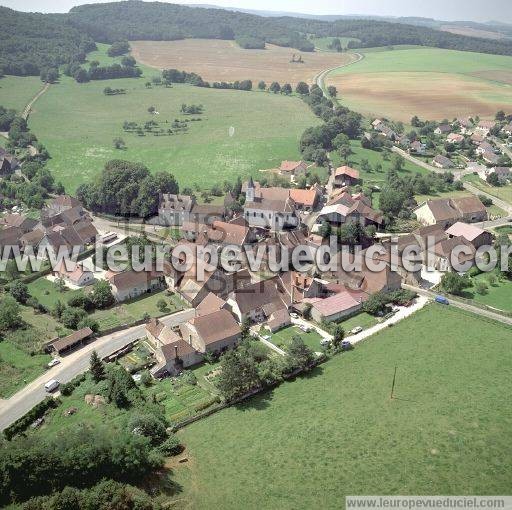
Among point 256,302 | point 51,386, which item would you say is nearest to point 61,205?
point 256,302

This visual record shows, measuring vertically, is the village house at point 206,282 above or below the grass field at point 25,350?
above

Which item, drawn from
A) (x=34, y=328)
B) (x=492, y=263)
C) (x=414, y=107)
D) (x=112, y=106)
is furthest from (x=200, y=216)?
(x=414, y=107)

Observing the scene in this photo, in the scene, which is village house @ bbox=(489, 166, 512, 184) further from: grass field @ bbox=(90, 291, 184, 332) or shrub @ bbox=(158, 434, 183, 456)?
shrub @ bbox=(158, 434, 183, 456)

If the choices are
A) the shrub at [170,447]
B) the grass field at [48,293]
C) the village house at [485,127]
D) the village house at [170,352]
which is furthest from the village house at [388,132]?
the shrub at [170,447]

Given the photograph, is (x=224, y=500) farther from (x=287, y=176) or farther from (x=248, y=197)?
(x=287, y=176)

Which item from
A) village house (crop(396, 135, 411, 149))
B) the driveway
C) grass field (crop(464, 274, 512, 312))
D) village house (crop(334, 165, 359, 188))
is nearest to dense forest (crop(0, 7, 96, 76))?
village house (crop(396, 135, 411, 149))

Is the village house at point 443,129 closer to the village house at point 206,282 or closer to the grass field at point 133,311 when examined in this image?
the village house at point 206,282
